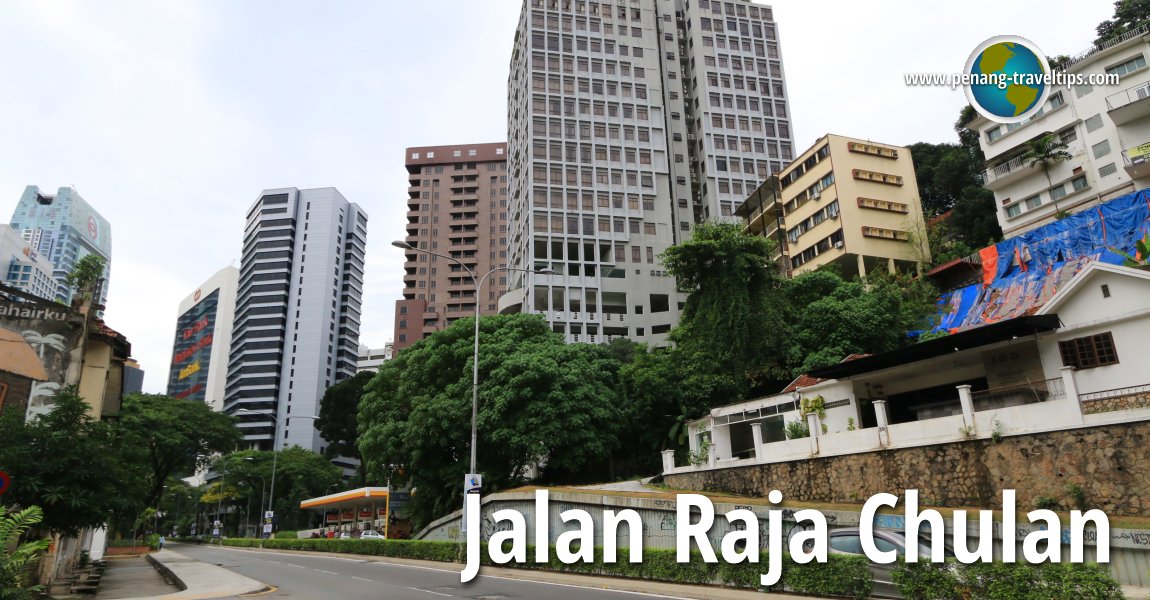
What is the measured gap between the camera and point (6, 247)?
96562mm

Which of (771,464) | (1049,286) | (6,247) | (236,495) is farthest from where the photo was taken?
(6,247)

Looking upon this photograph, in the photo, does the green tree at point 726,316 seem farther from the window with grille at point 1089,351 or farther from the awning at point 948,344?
the window with grille at point 1089,351

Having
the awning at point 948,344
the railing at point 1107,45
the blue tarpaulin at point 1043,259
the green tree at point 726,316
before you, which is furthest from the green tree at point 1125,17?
the awning at point 948,344

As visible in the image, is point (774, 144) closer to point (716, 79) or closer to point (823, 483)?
point (716, 79)

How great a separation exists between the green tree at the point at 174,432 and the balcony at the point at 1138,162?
71.0m

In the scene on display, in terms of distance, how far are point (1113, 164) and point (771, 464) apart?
1284 inches

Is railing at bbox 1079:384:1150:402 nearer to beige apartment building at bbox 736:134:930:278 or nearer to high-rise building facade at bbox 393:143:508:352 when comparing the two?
beige apartment building at bbox 736:134:930:278

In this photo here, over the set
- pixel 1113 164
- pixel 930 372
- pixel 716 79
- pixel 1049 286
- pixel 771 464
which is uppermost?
pixel 716 79

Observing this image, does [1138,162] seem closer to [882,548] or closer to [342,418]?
[882,548]

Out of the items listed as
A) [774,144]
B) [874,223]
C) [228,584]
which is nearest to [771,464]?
[228,584]

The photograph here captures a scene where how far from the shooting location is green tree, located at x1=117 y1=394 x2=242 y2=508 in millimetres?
58281

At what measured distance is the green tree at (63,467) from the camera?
595 inches

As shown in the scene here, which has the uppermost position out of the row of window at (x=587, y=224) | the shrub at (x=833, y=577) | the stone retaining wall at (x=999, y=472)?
the row of window at (x=587, y=224)

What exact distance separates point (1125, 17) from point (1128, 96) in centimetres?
1555
